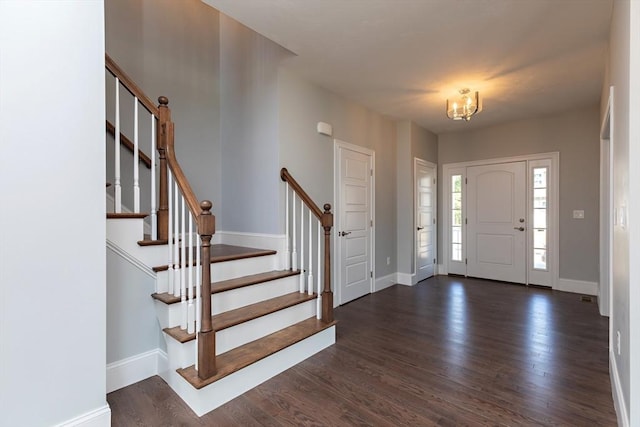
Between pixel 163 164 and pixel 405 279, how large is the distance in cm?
390

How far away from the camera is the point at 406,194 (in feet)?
16.4

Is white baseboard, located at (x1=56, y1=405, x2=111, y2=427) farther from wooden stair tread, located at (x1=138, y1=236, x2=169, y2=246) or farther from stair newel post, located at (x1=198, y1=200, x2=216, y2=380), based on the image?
wooden stair tread, located at (x1=138, y1=236, x2=169, y2=246)

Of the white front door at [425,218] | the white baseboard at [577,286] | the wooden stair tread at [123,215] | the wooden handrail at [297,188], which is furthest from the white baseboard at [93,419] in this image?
the white baseboard at [577,286]

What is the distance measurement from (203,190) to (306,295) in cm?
185

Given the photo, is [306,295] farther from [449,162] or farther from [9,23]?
[449,162]

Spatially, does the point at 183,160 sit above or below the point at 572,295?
above

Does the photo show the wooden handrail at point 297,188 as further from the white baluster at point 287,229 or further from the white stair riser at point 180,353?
the white stair riser at point 180,353

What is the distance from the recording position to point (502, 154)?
5.17 meters

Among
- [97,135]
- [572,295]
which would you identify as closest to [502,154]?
[572,295]

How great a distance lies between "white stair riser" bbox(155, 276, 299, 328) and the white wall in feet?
1.62

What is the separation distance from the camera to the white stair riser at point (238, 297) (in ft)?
7.14

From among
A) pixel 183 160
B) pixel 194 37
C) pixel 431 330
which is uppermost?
pixel 194 37

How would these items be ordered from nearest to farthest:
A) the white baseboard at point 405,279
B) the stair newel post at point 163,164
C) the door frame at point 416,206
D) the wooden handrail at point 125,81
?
the wooden handrail at point 125,81, the stair newel post at point 163,164, the white baseboard at point 405,279, the door frame at point 416,206

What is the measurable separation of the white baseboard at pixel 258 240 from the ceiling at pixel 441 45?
176 cm
